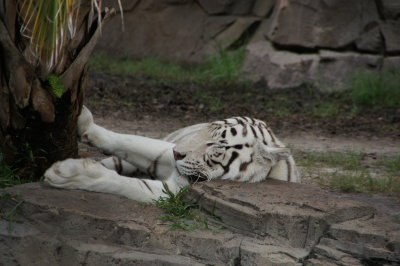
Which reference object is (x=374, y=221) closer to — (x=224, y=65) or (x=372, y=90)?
(x=372, y=90)

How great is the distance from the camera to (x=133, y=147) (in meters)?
3.98

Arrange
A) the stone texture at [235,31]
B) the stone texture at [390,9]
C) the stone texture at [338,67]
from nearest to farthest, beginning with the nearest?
the stone texture at [390,9], the stone texture at [338,67], the stone texture at [235,31]

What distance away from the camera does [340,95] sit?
908 centimetres

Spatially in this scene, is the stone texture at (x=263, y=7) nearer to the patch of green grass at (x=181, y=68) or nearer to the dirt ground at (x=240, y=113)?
the patch of green grass at (x=181, y=68)

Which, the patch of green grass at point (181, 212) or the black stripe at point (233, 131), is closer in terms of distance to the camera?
the patch of green grass at point (181, 212)

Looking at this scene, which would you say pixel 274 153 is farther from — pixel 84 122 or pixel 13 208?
pixel 13 208

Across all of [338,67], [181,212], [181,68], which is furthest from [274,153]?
[181,68]

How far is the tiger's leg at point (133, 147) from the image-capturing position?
12.9ft

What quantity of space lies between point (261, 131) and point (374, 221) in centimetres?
94

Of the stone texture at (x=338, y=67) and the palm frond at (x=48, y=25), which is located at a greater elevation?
the palm frond at (x=48, y=25)

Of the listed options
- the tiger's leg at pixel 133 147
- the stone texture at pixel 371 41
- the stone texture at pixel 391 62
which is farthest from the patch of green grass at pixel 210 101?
the tiger's leg at pixel 133 147

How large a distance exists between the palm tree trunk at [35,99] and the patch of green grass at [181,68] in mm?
5957

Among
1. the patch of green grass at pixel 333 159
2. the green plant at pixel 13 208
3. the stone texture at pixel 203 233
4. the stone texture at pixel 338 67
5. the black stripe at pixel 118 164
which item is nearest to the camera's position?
the stone texture at pixel 203 233

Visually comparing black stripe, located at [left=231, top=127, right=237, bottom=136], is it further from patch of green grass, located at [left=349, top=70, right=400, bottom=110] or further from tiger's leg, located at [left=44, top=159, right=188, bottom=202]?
patch of green grass, located at [left=349, top=70, right=400, bottom=110]
